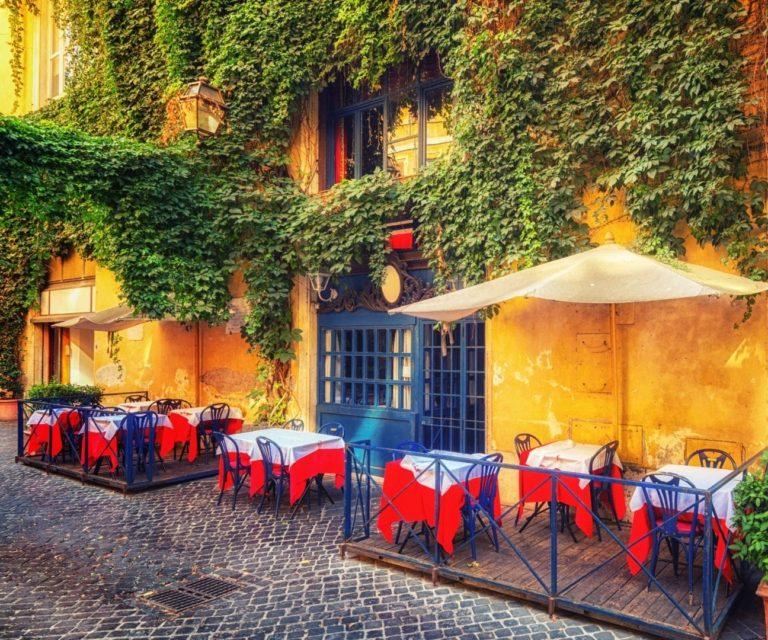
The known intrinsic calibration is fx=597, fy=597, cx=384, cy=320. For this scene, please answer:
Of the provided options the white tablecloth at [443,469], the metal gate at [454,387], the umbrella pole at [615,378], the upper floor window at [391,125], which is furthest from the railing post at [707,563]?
the upper floor window at [391,125]

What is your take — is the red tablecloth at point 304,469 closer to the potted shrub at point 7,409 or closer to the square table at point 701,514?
the square table at point 701,514

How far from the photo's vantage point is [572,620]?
429 cm

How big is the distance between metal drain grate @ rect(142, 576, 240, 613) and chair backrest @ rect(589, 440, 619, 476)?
3.47 metres

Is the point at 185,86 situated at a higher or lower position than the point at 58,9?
lower

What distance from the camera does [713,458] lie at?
5844 mm

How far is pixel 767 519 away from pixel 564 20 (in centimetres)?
544

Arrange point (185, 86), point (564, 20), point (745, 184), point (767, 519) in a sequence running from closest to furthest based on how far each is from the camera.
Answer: point (767, 519)
point (745, 184)
point (564, 20)
point (185, 86)

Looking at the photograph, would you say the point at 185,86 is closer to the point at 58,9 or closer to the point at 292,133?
the point at 292,133

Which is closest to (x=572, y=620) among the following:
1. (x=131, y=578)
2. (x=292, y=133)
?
(x=131, y=578)

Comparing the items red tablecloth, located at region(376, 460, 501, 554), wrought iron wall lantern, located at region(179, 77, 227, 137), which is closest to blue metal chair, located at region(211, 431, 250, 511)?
red tablecloth, located at region(376, 460, 501, 554)

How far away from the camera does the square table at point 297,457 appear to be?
22.2ft

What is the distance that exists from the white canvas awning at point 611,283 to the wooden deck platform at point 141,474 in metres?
4.99

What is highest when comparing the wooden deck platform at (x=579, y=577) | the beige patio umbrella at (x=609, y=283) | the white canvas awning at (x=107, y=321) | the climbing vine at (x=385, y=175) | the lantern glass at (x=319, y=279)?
the climbing vine at (x=385, y=175)

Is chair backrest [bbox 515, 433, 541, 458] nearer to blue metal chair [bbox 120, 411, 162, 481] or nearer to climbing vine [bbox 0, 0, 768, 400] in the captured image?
climbing vine [bbox 0, 0, 768, 400]
